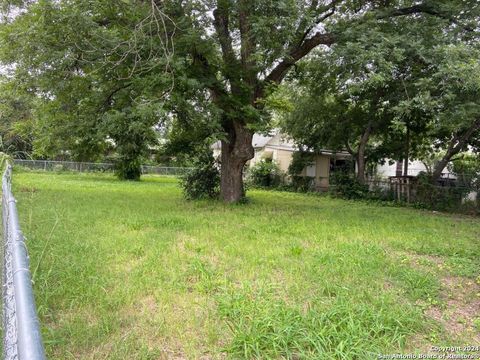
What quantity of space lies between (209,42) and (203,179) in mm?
5013

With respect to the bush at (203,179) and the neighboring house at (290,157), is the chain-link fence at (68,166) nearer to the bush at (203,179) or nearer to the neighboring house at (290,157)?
the neighboring house at (290,157)

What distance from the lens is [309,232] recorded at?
748cm

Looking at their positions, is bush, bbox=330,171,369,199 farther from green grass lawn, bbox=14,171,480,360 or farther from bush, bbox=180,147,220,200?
green grass lawn, bbox=14,171,480,360

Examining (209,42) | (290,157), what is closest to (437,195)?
(209,42)

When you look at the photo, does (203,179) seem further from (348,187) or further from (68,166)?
(68,166)

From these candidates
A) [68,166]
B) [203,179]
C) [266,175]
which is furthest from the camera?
[68,166]

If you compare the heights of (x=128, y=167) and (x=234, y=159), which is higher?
(x=234, y=159)

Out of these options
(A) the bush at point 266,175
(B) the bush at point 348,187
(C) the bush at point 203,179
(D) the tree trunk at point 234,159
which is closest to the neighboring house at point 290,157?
(A) the bush at point 266,175

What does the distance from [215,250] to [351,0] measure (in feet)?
30.8

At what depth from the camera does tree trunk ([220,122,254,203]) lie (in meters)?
12.0

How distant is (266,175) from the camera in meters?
24.7

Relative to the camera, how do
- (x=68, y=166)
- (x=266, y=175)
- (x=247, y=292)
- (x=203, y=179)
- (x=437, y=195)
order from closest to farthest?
(x=247, y=292) < (x=203, y=179) < (x=437, y=195) < (x=266, y=175) < (x=68, y=166)

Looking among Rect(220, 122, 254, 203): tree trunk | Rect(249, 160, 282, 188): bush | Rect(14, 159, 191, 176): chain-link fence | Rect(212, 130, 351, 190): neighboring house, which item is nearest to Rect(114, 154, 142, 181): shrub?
Rect(14, 159, 191, 176): chain-link fence

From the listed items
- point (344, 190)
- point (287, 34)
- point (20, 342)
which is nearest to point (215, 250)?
point (20, 342)
